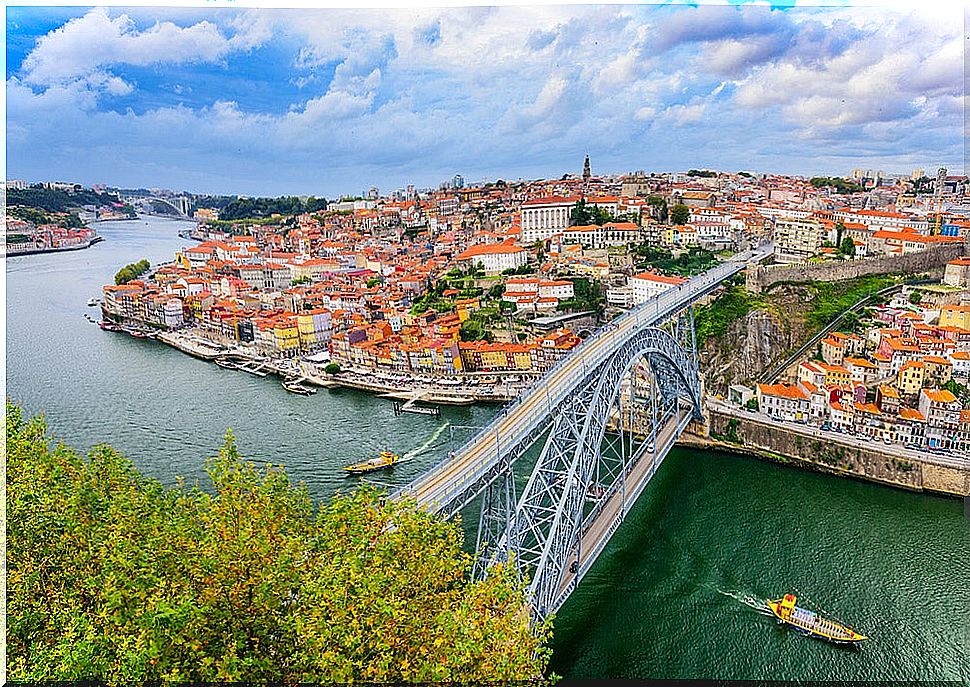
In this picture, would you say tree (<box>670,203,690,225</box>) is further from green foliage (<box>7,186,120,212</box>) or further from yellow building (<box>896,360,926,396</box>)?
green foliage (<box>7,186,120,212</box>)

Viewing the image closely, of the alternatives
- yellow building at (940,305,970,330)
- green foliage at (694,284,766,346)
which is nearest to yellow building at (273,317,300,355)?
green foliage at (694,284,766,346)

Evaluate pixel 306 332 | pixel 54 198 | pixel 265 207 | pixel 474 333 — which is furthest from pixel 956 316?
pixel 265 207

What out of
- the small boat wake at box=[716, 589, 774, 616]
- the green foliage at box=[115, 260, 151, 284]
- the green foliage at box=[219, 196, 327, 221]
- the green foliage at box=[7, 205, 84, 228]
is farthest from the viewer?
the green foliage at box=[219, 196, 327, 221]

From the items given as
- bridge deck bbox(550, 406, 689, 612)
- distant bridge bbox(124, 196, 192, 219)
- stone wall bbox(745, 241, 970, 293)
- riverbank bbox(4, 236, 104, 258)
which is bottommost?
bridge deck bbox(550, 406, 689, 612)

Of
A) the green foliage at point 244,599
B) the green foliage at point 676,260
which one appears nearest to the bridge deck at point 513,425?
the green foliage at point 244,599

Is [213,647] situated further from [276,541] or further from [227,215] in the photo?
[227,215]

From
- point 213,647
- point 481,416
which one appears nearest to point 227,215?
point 481,416
